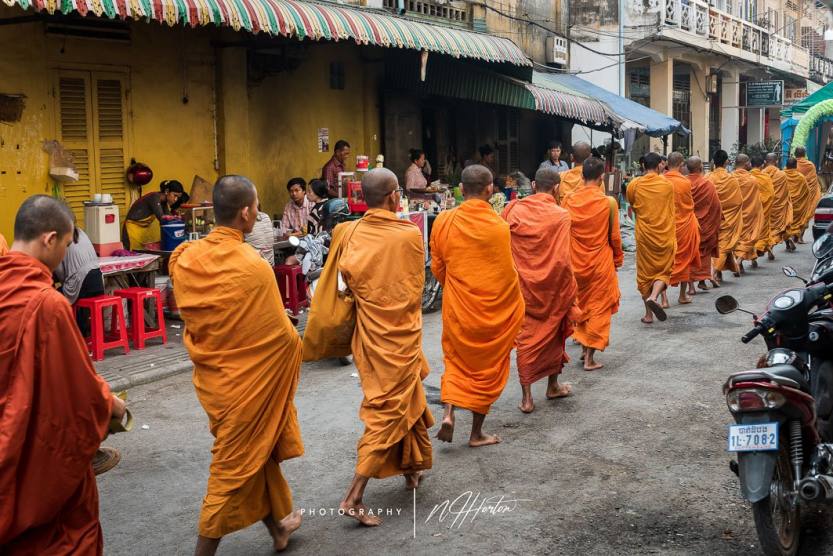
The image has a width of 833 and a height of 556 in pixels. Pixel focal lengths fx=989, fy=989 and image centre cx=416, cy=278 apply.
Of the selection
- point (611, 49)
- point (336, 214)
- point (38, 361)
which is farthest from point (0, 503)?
point (611, 49)

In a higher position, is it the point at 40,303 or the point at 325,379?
the point at 40,303

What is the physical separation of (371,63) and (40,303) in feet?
39.9

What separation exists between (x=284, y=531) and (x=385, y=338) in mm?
1038

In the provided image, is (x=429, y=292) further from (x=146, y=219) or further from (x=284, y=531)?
(x=284, y=531)

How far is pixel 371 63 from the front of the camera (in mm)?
14797

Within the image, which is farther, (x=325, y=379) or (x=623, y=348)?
(x=623, y=348)

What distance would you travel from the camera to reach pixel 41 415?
312 cm

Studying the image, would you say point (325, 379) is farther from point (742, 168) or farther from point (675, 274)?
point (742, 168)

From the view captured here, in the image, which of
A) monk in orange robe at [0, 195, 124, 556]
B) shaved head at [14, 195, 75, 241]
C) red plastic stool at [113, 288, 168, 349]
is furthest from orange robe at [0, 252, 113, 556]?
red plastic stool at [113, 288, 168, 349]

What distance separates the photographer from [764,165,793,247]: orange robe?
50.5ft

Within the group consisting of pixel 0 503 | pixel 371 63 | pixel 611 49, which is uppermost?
pixel 611 49

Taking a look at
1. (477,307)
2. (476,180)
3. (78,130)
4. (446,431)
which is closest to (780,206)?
(78,130)

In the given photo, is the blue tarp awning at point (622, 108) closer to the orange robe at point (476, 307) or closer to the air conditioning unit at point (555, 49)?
the air conditioning unit at point (555, 49)

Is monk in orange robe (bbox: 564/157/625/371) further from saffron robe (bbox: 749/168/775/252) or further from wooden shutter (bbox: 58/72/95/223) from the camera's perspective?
saffron robe (bbox: 749/168/775/252)
